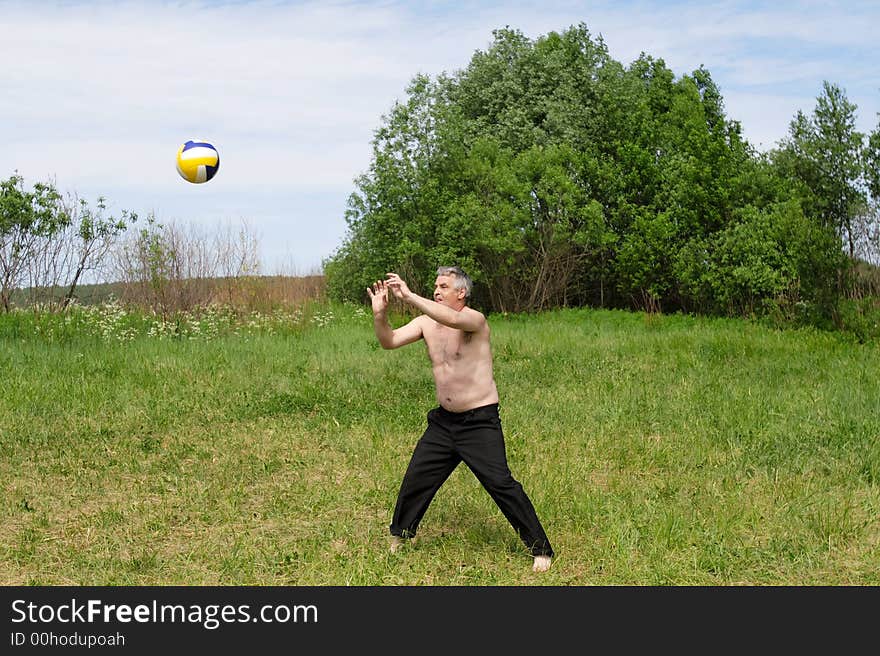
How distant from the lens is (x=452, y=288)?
560 cm

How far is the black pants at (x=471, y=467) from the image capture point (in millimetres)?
5582


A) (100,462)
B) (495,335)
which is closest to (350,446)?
(100,462)

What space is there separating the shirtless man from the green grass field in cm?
49

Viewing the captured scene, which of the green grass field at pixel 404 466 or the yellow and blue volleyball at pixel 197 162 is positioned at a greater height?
the yellow and blue volleyball at pixel 197 162

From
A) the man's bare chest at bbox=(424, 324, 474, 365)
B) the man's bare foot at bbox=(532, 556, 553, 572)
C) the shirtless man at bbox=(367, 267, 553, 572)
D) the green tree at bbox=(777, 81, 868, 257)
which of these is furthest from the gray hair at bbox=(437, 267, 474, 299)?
the green tree at bbox=(777, 81, 868, 257)

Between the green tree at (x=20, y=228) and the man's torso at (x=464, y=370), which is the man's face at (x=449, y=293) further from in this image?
the green tree at (x=20, y=228)

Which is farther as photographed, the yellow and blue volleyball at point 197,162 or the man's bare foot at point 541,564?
the yellow and blue volleyball at point 197,162

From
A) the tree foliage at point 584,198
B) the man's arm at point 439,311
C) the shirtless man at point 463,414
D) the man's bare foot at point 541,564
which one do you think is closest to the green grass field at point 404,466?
the man's bare foot at point 541,564

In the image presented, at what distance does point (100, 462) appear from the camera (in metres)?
9.01

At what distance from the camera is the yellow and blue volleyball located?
1112cm

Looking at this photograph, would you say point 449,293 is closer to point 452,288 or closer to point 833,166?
point 452,288

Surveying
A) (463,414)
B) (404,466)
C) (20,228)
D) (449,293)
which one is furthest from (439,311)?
(20,228)

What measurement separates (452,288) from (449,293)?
37 millimetres
